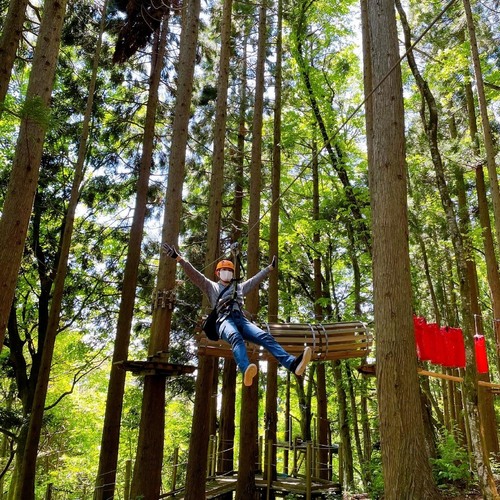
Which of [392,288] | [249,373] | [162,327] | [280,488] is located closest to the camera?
[249,373]

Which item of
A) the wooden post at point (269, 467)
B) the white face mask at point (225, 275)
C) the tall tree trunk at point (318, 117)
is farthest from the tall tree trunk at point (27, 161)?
the tall tree trunk at point (318, 117)

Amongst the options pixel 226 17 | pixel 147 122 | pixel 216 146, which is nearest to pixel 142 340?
pixel 147 122

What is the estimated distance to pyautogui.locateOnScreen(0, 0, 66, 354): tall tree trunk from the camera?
409 cm

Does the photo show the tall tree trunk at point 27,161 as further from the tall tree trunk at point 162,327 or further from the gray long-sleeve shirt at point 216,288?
the tall tree trunk at point 162,327

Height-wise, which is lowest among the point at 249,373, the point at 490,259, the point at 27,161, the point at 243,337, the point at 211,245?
the point at 249,373

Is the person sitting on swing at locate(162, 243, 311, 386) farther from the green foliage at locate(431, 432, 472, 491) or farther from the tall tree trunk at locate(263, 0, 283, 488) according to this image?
the green foliage at locate(431, 432, 472, 491)

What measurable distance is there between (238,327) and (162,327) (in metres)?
1.97

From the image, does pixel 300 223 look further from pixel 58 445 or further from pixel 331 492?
pixel 58 445

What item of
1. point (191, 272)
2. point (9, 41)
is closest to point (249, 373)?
point (191, 272)

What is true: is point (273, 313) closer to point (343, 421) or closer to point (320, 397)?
point (320, 397)

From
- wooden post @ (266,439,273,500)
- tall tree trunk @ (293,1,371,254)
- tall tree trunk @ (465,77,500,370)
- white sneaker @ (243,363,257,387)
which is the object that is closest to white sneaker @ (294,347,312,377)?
white sneaker @ (243,363,257,387)

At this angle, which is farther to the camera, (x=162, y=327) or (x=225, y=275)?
(x=162, y=327)

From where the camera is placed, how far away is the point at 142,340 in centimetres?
1443

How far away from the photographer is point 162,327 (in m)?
6.08
